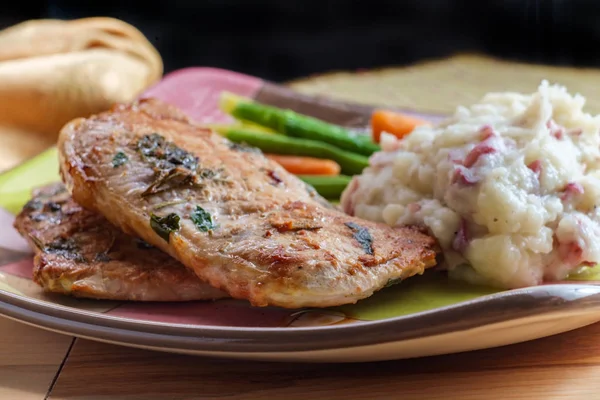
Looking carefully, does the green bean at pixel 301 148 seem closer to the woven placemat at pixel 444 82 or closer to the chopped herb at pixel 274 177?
the chopped herb at pixel 274 177

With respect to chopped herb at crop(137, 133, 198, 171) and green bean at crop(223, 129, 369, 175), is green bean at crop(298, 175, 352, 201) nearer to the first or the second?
green bean at crop(223, 129, 369, 175)

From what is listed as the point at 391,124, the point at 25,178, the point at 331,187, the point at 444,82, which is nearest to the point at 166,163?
the point at 25,178

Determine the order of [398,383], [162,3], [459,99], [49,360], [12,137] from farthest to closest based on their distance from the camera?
1. [162,3]
2. [459,99]
3. [12,137]
4. [49,360]
5. [398,383]

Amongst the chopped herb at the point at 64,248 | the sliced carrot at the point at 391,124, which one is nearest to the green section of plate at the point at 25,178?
the chopped herb at the point at 64,248

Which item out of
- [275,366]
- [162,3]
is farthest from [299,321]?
[162,3]

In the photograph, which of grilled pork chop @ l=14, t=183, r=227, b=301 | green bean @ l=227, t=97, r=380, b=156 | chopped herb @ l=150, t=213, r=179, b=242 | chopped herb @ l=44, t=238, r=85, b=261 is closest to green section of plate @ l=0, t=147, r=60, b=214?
grilled pork chop @ l=14, t=183, r=227, b=301

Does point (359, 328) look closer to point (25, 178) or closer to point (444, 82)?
point (25, 178)

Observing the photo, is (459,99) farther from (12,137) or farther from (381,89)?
(12,137)
